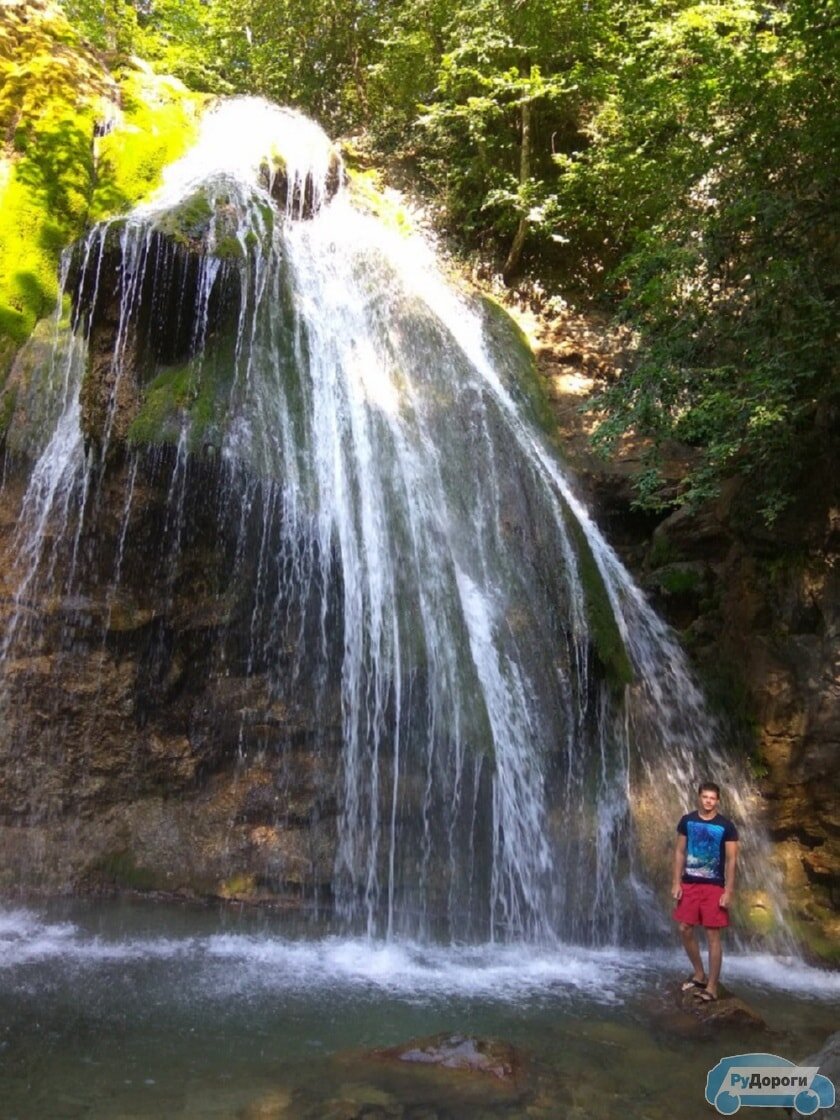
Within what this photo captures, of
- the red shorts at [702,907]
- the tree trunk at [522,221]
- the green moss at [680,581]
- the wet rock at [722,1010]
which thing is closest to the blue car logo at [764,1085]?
the wet rock at [722,1010]

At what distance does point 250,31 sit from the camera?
18609 millimetres

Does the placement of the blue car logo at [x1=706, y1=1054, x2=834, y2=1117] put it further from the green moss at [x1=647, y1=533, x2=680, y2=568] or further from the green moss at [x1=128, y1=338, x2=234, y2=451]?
the green moss at [x1=647, y1=533, x2=680, y2=568]

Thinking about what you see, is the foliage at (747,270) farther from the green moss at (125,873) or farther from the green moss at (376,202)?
the green moss at (125,873)

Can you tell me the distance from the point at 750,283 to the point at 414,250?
6.47m

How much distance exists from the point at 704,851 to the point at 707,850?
0.02 metres

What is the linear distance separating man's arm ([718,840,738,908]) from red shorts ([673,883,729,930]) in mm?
29

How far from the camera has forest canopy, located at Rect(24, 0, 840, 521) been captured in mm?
7742

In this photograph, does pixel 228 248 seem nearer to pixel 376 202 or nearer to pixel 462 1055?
pixel 376 202

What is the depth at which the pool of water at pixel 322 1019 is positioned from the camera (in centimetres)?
402

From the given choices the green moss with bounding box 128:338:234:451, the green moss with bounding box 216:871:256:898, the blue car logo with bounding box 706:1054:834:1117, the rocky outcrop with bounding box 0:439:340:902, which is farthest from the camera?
the green moss with bounding box 128:338:234:451

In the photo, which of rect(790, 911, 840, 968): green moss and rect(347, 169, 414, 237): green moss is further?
rect(347, 169, 414, 237): green moss

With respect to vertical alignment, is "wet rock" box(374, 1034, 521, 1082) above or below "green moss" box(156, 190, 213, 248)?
below

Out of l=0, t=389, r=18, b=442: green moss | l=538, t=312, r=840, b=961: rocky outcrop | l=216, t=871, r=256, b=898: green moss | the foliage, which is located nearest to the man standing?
l=538, t=312, r=840, b=961: rocky outcrop

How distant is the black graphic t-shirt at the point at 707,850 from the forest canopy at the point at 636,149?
125 inches
